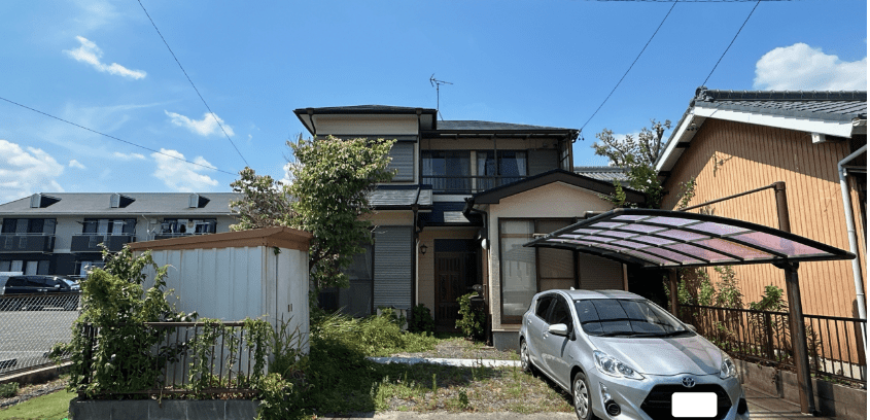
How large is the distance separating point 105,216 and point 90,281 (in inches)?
1133

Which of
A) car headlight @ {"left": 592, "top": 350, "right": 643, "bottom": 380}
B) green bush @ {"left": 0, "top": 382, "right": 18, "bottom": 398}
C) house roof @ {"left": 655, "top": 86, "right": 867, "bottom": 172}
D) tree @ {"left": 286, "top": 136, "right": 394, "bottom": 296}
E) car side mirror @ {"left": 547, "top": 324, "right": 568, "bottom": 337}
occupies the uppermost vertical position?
house roof @ {"left": 655, "top": 86, "right": 867, "bottom": 172}

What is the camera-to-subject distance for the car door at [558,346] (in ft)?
16.5

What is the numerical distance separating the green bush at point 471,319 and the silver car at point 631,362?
3671mm

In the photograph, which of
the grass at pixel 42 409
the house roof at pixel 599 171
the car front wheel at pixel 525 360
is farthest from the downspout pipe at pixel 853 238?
the house roof at pixel 599 171

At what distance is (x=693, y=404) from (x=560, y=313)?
191 centimetres

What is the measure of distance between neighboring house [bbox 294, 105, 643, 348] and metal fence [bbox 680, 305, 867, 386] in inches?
96.4

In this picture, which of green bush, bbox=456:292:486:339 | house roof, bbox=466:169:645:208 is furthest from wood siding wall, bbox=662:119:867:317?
green bush, bbox=456:292:486:339

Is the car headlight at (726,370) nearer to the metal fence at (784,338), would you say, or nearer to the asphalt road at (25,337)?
the metal fence at (784,338)

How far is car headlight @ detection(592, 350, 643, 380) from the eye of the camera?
160 inches

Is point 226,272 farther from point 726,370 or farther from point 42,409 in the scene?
point 726,370

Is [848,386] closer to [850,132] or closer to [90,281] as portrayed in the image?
[850,132]

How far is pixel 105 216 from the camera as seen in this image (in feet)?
88.7

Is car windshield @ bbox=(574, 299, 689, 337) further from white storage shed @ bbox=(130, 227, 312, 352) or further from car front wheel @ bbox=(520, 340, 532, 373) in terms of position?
white storage shed @ bbox=(130, 227, 312, 352)

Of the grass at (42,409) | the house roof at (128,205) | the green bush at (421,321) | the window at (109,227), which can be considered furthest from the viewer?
the window at (109,227)
